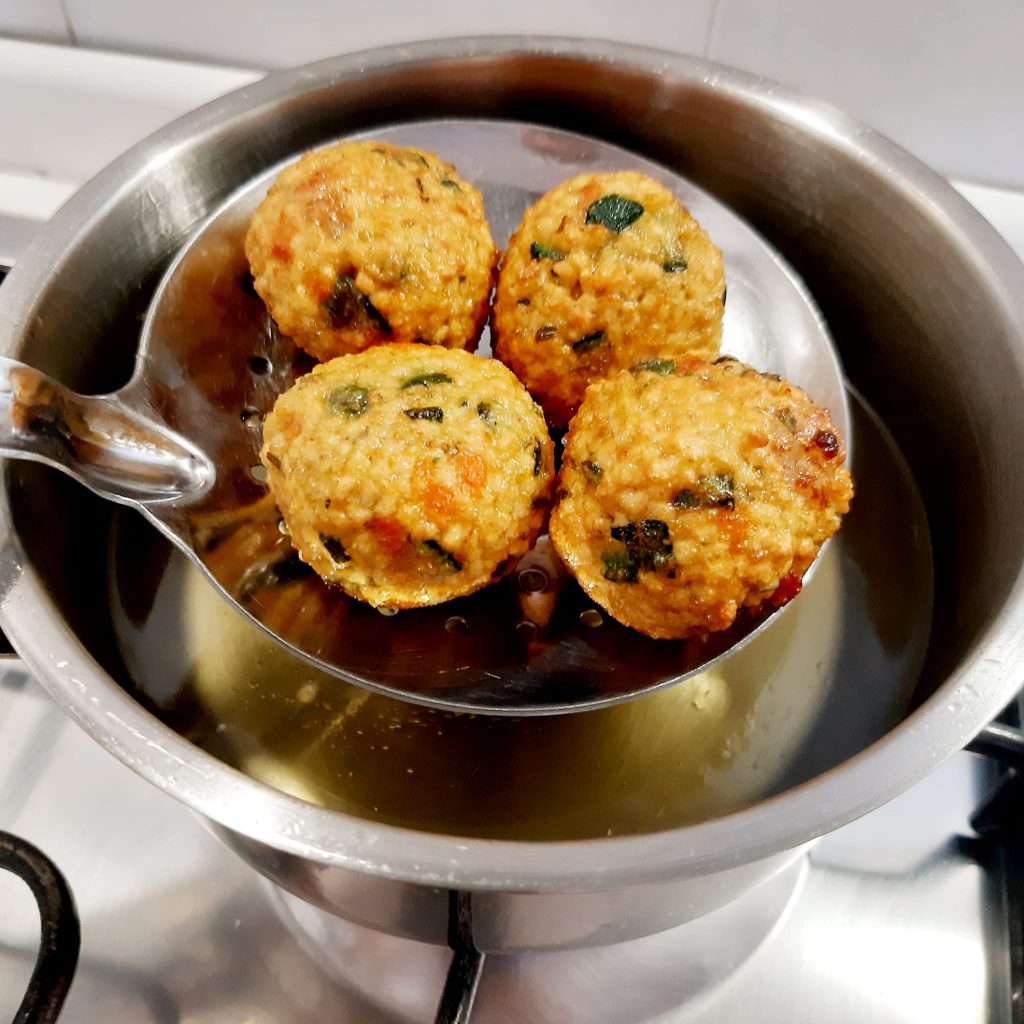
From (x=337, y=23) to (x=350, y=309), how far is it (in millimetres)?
544

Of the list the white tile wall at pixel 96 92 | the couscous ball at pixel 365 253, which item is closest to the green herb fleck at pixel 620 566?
the couscous ball at pixel 365 253

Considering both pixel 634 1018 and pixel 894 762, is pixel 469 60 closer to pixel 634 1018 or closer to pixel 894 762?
pixel 894 762

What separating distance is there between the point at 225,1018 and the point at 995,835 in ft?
2.11

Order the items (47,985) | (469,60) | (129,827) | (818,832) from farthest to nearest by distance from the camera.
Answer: (469,60) < (129,827) < (47,985) < (818,832)

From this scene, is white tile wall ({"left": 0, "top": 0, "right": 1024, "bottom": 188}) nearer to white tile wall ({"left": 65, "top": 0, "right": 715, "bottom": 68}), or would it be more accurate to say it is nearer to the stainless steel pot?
white tile wall ({"left": 65, "top": 0, "right": 715, "bottom": 68})

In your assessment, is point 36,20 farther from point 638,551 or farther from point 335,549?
point 638,551

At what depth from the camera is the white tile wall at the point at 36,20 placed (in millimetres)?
1117

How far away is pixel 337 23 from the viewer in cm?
108

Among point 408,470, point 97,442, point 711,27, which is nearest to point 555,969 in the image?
point 408,470

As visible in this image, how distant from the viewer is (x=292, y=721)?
828 millimetres

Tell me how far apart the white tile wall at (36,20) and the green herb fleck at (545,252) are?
0.77 metres

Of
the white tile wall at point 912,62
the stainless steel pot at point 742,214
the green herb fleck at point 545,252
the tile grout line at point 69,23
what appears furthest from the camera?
the tile grout line at point 69,23

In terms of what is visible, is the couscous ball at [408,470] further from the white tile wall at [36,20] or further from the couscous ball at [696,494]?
the white tile wall at [36,20]

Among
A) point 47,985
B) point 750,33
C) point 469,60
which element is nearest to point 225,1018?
point 47,985
